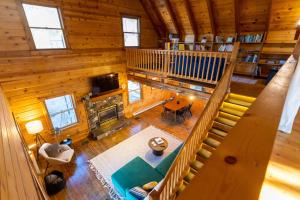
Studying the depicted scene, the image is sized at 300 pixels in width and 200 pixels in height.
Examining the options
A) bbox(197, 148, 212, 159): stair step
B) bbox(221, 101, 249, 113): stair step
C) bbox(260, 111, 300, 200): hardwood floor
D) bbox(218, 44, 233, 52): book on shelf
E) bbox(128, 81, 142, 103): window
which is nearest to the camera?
bbox(260, 111, 300, 200): hardwood floor

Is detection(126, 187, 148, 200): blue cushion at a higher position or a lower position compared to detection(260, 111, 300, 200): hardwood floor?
lower

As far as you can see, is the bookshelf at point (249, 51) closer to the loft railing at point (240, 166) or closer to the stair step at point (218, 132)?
the stair step at point (218, 132)

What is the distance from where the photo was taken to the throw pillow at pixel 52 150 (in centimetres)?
451

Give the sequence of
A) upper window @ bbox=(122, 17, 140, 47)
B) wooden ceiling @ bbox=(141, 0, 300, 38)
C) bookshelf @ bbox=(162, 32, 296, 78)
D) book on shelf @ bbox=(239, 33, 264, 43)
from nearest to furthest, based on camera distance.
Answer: wooden ceiling @ bbox=(141, 0, 300, 38), bookshelf @ bbox=(162, 32, 296, 78), book on shelf @ bbox=(239, 33, 264, 43), upper window @ bbox=(122, 17, 140, 47)

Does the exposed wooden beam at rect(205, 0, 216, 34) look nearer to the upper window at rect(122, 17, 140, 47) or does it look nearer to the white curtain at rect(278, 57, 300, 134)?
the upper window at rect(122, 17, 140, 47)

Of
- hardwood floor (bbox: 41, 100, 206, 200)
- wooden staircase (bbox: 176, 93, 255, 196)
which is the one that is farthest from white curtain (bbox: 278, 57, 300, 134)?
hardwood floor (bbox: 41, 100, 206, 200)

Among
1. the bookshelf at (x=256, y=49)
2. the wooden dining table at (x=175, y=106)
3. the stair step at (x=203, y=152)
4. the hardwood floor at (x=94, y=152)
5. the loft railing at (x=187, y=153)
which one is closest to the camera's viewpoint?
the loft railing at (x=187, y=153)

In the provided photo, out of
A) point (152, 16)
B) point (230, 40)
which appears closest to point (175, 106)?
point (230, 40)

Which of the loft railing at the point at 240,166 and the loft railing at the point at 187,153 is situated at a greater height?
the loft railing at the point at 240,166

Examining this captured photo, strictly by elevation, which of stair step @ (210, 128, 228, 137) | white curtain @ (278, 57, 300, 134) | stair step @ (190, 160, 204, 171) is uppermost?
white curtain @ (278, 57, 300, 134)

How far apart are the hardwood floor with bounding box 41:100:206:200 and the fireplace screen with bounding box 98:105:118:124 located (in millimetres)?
812

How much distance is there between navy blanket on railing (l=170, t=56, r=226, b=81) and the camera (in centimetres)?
400

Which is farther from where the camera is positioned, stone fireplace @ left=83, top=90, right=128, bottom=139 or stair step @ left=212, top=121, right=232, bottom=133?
stone fireplace @ left=83, top=90, right=128, bottom=139

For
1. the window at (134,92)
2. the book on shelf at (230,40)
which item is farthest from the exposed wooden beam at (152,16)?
the book on shelf at (230,40)
